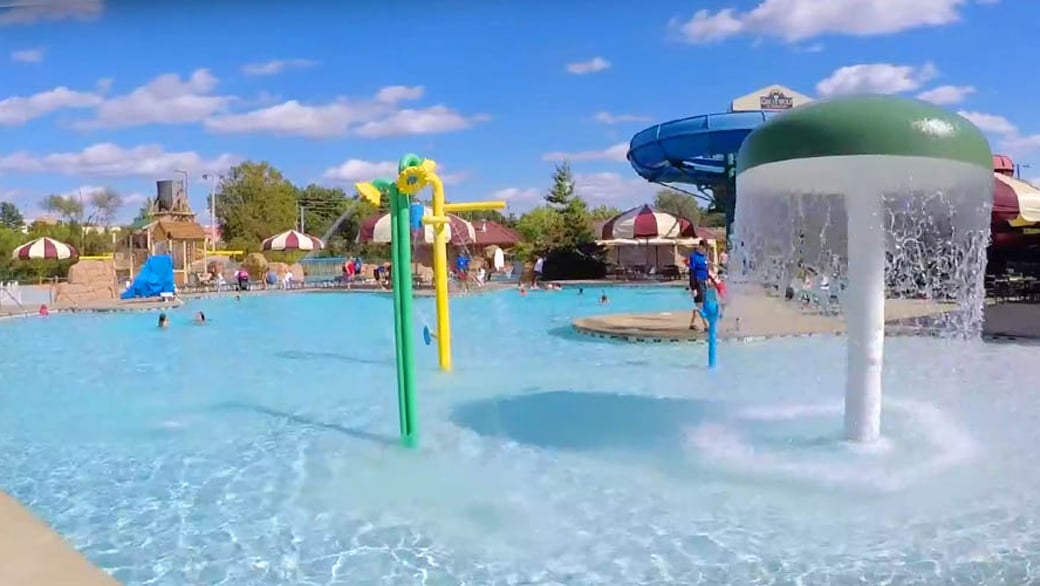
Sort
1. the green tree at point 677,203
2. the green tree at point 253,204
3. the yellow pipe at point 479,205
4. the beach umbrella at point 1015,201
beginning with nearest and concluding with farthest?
1. the yellow pipe at point 479,205
2. the beach umbrella at point 1015,201
3. the green tree at point 253,204
4. the green tree at point 677,203

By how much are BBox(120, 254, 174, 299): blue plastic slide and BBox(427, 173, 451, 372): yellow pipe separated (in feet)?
54.7

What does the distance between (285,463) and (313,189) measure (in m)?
68.5

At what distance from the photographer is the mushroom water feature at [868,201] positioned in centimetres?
490

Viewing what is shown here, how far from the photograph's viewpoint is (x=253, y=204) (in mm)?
56625

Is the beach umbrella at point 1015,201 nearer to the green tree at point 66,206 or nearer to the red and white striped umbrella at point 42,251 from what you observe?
the red and white striped umbrella at point 42,251

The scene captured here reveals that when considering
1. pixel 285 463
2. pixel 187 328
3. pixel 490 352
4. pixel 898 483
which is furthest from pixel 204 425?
pixel 187 328

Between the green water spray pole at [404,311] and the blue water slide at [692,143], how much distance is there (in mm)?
8428

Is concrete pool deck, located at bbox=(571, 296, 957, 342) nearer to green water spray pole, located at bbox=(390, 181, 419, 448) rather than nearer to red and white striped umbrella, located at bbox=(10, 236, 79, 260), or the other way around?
green water spray pole, located at bbox=(390, 181, 419, 448)

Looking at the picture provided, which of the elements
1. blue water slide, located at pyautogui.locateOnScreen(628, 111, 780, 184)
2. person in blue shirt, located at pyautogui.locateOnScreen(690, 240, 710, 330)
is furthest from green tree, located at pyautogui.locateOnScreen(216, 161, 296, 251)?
person in blue shirt, located at pyautogui.locateOnScreen(690, 240, 710, 330)

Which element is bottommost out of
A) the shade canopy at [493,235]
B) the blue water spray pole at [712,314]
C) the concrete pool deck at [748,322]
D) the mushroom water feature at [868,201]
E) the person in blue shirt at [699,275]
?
the concrete pool deck at [748,322]

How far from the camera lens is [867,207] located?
5367 mm

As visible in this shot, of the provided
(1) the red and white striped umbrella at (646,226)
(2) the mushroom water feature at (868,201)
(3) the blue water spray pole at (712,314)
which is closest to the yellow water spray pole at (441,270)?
(3) the blue water spray pole at (712,314)

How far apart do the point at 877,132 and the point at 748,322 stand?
8621 millimetres

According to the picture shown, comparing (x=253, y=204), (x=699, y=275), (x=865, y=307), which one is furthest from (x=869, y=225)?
(x=253, y=204)
